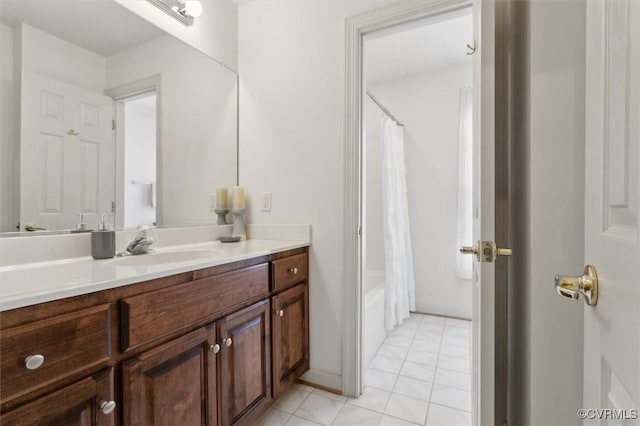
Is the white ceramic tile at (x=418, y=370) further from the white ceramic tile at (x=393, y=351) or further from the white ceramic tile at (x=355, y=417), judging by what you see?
the white ceramic tile at (x=355, y=417)

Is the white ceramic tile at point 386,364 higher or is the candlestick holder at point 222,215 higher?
the candlestick holder at point 222,215

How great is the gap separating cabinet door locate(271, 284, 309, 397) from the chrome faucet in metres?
0.63

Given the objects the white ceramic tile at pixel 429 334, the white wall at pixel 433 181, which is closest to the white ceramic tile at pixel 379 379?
the white ceramic tile at pixel 429 334

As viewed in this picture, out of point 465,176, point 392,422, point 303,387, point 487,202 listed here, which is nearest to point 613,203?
point 487,202

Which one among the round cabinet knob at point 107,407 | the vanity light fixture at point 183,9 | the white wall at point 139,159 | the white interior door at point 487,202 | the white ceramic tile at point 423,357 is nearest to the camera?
the round cabinet knob at point 107,407

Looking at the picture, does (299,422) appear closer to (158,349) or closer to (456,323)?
(158,349)

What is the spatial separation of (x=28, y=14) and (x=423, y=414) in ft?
7.96

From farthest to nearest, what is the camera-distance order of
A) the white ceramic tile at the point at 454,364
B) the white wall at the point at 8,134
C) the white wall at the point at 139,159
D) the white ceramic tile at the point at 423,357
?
the white ceramic tile at the point at 423,357 → the white ceramic tile at the point at 454,364 → the white wall at the point at 139,159 → the white wall at the point at 8,134

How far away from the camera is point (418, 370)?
1847 millimetres

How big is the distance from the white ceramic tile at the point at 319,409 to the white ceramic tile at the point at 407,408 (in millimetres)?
269

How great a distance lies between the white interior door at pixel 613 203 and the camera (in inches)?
15.7

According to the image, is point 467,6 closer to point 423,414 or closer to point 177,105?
point 177,105

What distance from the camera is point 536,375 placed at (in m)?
0.84

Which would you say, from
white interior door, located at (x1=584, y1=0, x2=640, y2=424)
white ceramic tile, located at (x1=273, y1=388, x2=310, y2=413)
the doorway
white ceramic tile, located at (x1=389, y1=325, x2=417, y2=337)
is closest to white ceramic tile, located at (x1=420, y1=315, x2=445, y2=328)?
the doorway
